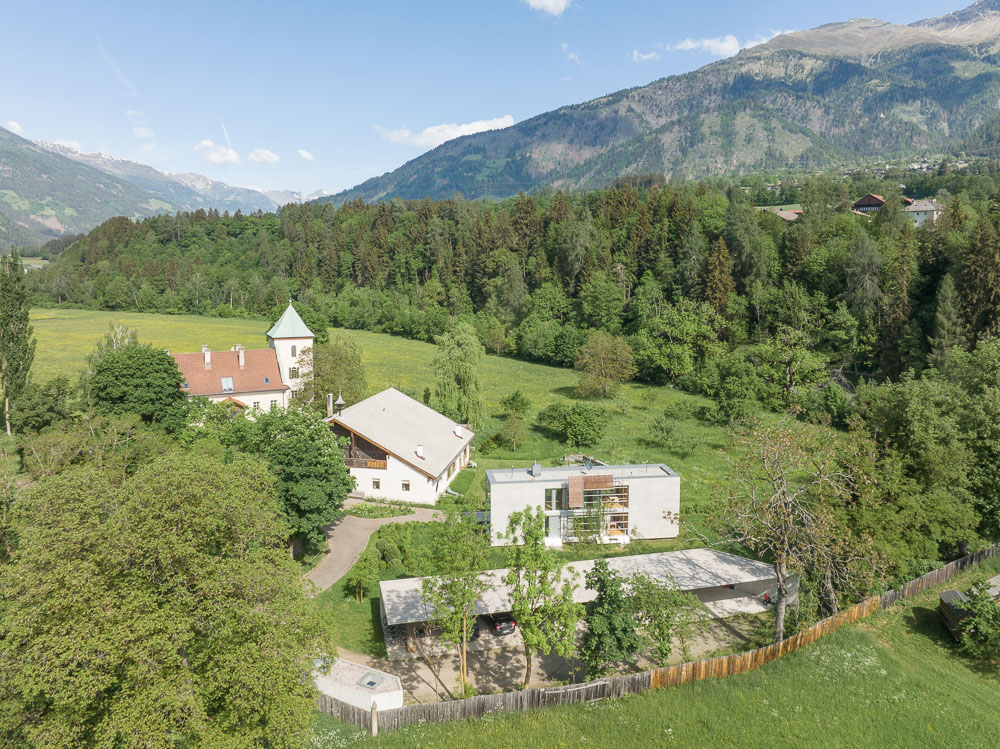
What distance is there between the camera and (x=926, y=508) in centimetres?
2248

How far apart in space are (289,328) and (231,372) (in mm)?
5925

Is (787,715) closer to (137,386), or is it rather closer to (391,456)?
(391,456)

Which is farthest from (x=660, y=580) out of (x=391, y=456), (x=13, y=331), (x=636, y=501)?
(x=13, y=331)

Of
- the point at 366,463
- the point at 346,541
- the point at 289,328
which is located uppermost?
the point at 289,328

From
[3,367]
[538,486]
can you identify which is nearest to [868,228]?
[538,486]

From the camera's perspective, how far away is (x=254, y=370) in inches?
1855

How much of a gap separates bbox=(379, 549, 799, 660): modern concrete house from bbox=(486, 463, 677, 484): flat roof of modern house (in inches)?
179

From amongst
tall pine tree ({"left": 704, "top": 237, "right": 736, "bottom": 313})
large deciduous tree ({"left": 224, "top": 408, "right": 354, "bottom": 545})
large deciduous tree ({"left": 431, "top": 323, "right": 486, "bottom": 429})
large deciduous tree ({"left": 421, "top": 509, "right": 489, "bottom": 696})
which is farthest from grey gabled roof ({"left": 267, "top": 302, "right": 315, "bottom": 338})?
tall pine tree ({"left": 704, "top": 237, "right": 736, "bottom": 313})

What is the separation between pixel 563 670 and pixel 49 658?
14948mm

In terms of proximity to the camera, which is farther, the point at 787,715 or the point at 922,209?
the point at 922,209

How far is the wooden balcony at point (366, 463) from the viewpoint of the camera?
3453 cm

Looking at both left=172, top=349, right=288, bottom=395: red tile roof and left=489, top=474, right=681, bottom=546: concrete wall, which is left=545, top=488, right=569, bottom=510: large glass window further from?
left=172, top=349, right=288, bottom=395: red tile roof

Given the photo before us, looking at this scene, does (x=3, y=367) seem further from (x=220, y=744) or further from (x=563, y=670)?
(x=563, y=670)

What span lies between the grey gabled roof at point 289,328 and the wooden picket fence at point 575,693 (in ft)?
121
